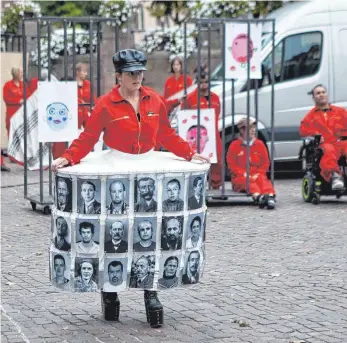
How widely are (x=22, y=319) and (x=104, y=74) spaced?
17.2 metres

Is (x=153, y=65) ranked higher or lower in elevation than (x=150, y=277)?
higher

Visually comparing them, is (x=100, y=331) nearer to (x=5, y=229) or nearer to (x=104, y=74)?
(x=5, y=229)

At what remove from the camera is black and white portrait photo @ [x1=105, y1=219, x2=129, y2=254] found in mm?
7016

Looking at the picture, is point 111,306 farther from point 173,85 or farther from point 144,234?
point 173,85

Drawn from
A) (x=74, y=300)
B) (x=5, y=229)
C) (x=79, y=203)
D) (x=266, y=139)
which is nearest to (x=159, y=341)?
(x=79, y=203)

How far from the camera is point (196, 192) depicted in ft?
23.7

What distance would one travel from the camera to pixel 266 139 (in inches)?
→ 664

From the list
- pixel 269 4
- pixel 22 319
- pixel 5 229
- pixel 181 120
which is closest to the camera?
pixel 22 319

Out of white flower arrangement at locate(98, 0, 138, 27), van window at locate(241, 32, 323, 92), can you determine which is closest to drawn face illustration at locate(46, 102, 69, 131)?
van window at locate(241, 32, 323, 92)

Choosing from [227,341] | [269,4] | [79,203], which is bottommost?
[227,341]

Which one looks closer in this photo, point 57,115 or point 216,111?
point 57,115

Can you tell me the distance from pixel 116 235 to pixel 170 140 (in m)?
0.88

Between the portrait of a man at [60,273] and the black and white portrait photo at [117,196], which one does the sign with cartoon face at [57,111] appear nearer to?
the portrait of a man at [60,273]

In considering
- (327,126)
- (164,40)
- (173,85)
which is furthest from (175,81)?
(164,40)
